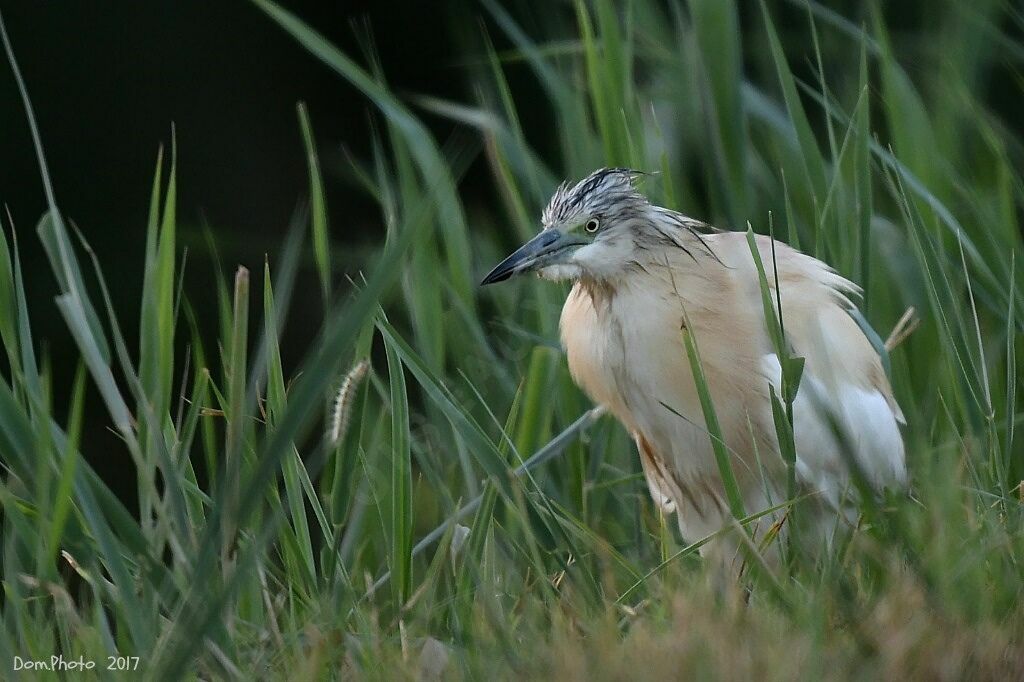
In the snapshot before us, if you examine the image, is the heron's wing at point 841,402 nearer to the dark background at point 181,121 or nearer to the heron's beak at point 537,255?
the heron's beak at point 537,255

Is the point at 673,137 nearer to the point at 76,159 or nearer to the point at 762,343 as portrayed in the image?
the point at 762,343

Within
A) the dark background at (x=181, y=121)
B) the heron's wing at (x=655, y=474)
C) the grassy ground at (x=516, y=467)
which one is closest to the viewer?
the grassy ground at (x=516, y=467)

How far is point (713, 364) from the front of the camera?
2295mm

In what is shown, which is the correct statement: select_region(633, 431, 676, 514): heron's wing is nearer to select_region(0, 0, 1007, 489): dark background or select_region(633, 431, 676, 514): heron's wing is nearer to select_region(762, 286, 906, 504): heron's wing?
select_region(762, 286, 906, 504): heron's wing

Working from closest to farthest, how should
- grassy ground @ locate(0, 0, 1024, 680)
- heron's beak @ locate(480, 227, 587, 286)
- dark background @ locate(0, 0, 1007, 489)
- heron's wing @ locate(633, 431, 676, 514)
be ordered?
1. grassy ground @ locate(0, 0, 1024, 680)
2. heron's beak @ locate(480, 227, 587, 286)
3. heron's wing @ locate(633, 431, 676, 514)
4. dark background @ locate(0, 0, 1007, 489)

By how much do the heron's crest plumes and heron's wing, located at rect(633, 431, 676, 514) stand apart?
37 centimetres

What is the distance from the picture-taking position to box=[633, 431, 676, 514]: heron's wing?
2.40 metres

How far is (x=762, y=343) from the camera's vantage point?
7.59 feet

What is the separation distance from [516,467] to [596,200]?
536 millimetres

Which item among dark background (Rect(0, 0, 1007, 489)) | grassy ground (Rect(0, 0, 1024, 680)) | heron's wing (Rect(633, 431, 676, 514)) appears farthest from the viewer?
dark background (Rect(0, 0, 1007, 489))

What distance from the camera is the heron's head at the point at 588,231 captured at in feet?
7.34

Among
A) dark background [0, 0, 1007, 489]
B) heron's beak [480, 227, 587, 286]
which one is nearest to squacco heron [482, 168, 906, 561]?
heron's beak [480, 227, 587, 286]

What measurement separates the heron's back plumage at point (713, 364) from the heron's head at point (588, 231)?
0.14 feet

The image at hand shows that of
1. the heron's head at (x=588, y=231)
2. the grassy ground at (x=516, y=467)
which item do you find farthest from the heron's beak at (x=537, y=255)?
the grassy ground at (x=516, y=467)
